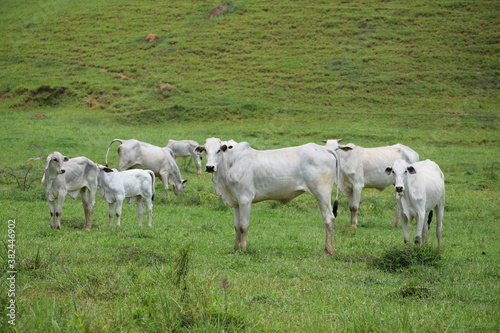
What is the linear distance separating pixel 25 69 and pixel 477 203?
149 feet

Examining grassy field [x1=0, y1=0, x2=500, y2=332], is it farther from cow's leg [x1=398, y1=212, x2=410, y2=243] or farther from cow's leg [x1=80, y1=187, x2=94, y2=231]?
cow's leg [x1=398, y1=212, x2=410, y2=243]

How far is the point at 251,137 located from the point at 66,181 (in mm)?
20842

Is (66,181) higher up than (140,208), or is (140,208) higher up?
(66,181)

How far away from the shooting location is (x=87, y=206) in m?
13.0

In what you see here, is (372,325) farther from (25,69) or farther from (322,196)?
(25,69)

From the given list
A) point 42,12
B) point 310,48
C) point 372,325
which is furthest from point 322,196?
point 42,12

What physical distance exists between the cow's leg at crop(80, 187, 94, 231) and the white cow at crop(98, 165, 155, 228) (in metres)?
0.43

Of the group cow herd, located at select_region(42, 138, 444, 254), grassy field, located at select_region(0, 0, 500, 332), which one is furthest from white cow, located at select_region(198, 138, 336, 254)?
grassy field, located at select_region(0, 0, 500, 332)

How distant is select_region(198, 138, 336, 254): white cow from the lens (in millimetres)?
10922

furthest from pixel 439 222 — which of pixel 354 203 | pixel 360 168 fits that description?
pixel 360 168

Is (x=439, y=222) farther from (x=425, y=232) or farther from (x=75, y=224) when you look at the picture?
(x=75, y=224)

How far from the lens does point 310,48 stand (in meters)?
53.8

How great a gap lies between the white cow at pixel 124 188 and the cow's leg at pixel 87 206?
0.43 metres

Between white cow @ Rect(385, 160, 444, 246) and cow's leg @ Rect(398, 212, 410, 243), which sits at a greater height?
white cow @ Rect(385, 160, 444, 246)
